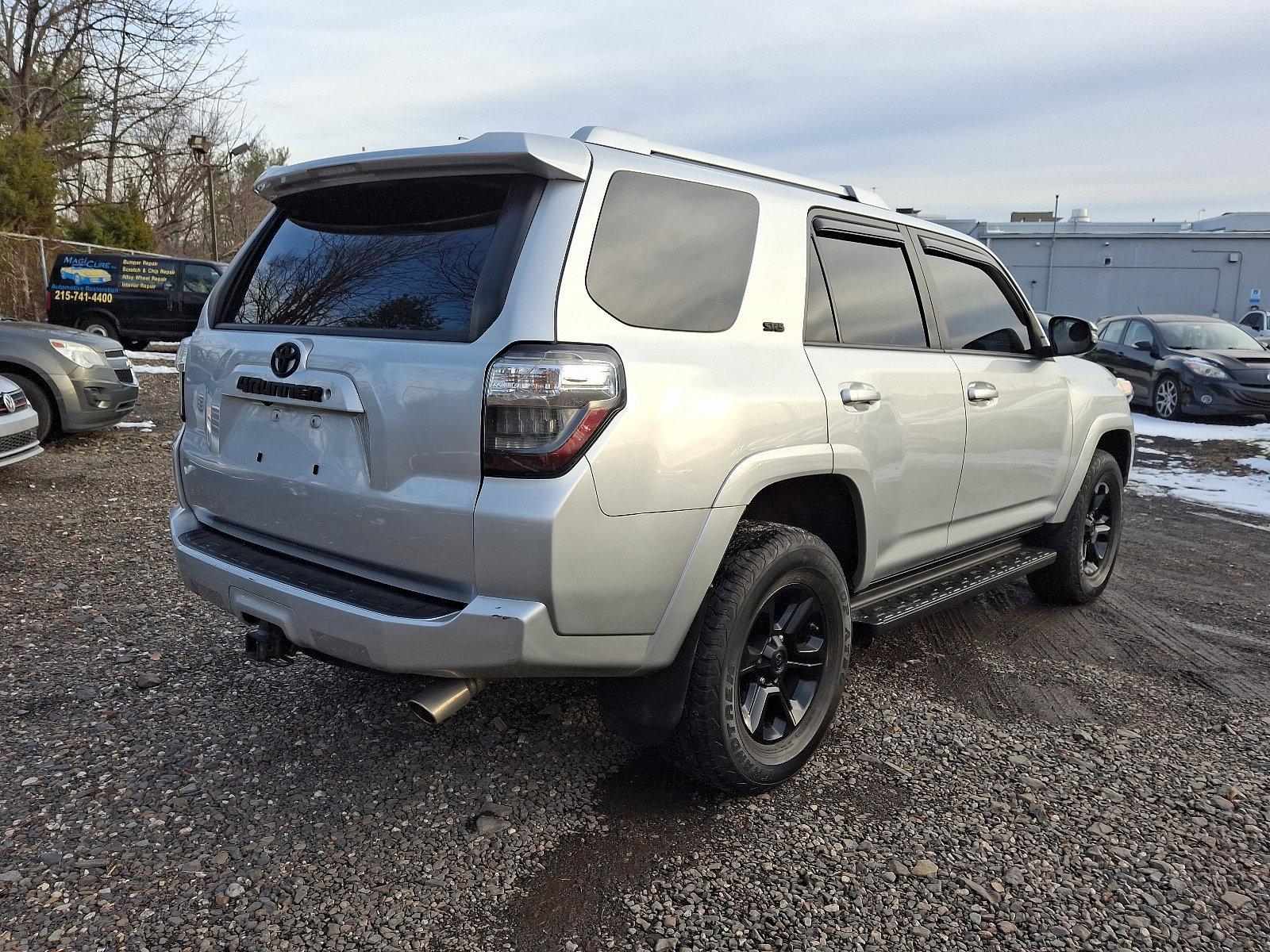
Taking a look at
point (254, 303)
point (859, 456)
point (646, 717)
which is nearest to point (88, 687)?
point (254, 303)

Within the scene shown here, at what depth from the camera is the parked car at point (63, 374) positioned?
8164 mm

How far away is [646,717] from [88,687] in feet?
7.48

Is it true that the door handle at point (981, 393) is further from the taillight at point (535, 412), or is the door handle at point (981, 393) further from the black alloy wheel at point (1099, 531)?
the taillight at point (535, 412)

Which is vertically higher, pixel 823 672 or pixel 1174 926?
pixel 823 672

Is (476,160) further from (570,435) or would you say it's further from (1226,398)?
(1226,398)

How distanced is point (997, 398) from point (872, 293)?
3.00ft

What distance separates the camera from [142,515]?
646 cm

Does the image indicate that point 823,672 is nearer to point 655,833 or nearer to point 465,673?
point 655,833

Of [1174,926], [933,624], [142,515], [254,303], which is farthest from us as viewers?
[142,515]

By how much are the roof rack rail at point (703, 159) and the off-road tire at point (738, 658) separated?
116 centimetres

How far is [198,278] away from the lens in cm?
1917

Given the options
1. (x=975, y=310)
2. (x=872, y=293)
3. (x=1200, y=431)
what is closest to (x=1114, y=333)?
(x=1200, y=431)

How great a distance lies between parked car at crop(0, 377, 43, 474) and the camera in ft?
22.1

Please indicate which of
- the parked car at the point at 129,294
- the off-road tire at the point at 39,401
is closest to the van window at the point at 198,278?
the parked car at the point at 129,294
